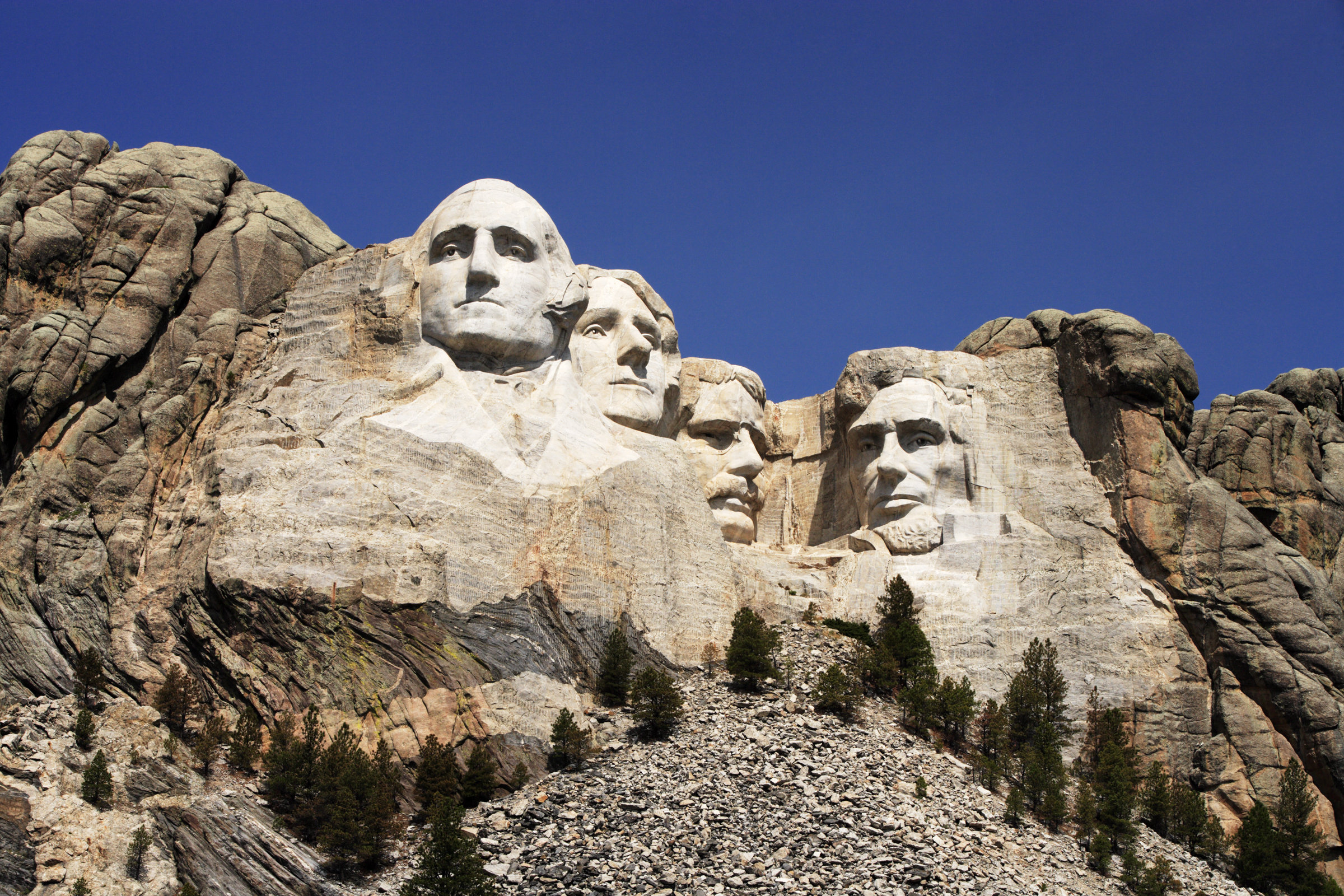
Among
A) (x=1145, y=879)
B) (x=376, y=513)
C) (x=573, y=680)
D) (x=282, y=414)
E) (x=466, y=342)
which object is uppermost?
(x=466, y=342)

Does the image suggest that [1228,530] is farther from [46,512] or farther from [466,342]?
[46,512]

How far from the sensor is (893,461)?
2808 centimetres

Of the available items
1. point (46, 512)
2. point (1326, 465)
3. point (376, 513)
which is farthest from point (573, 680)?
point (1326, 465)

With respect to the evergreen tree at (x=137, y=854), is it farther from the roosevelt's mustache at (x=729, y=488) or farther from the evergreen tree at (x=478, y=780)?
the roosevelt's mustache at (x=729, y=488)

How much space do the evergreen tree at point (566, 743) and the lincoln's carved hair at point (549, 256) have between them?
670 cm

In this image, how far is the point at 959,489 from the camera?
28.1m

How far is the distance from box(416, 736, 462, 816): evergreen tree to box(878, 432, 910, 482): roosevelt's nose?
10318mm

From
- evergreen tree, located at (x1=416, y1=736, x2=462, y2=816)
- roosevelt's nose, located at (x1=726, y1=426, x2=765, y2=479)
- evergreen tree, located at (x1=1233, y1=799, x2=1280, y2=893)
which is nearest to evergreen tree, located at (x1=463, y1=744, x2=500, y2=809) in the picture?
evergreen tree, located at (x1=416, y1=736, x2=462, y2=816)

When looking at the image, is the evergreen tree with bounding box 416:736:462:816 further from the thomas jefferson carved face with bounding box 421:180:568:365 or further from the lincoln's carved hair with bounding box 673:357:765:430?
the lincoln's carved hair with bounding box 673:357:765:430

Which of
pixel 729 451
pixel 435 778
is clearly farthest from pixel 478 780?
pixel 729 451

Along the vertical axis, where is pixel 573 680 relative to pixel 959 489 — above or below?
below

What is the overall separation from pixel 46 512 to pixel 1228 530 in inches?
678

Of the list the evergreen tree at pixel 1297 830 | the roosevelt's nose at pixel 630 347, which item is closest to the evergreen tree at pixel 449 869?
the roosevelt's nose at pixel 630 347

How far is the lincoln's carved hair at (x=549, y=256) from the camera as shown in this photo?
2536 cm
